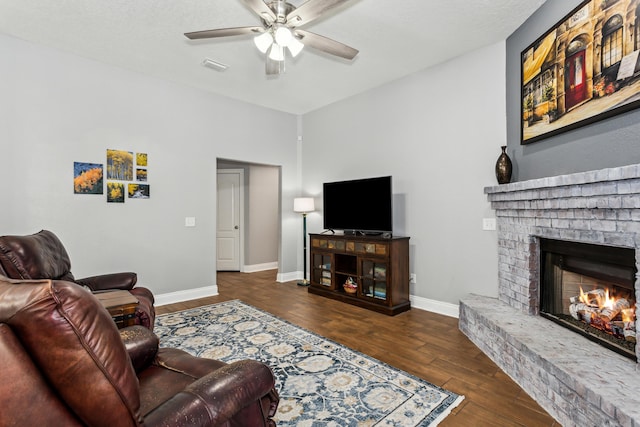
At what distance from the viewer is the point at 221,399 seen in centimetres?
110

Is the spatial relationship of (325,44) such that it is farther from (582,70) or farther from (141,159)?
(141,159)

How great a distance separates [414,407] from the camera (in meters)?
2.00

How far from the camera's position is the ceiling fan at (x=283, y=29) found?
2.15 meters

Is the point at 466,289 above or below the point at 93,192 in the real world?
below

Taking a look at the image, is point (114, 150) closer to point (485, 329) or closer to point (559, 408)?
point (485, 329)

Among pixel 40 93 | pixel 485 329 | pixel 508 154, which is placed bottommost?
pixel 485 329

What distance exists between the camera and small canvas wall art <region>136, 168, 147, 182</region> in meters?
4.14

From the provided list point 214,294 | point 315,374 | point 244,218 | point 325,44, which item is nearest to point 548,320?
point 315,374

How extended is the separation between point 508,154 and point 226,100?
3.88 metres

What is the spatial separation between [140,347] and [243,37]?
9.86 ft

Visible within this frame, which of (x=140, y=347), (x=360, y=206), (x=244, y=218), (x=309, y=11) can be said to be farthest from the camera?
(x=244, y=218)

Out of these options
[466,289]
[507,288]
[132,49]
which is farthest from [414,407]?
[132,49]

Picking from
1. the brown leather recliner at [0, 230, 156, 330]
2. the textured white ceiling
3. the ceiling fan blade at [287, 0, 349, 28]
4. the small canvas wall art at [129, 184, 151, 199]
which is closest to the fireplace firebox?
the textured white ceiling

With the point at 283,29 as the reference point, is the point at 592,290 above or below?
below
